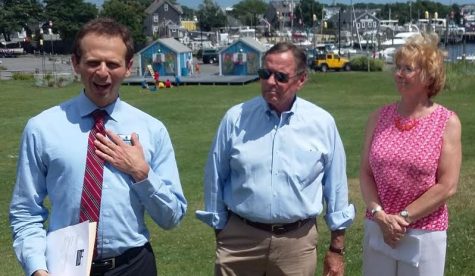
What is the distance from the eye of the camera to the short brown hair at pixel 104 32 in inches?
121

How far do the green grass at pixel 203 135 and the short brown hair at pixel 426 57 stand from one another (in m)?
0.64

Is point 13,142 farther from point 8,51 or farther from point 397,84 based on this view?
point 8,51

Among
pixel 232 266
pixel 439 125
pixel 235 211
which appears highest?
pixel 439 125

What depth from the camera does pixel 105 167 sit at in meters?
3.06

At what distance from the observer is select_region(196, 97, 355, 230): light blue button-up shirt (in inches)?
161

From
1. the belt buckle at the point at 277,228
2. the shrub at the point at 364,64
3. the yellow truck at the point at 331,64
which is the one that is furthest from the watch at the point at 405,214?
the yellow truck at the point at 331,64

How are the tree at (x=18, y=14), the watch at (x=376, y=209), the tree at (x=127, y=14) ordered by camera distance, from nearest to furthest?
the watch at (x=376, y=209) → the tree at (x=127, y=14) → the tree at (x=18, y=14)

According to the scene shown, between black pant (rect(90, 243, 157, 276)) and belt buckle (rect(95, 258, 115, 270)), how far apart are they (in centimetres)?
1

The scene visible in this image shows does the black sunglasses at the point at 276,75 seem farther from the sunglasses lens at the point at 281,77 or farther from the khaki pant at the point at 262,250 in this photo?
the khaki pant at the point at 262,250

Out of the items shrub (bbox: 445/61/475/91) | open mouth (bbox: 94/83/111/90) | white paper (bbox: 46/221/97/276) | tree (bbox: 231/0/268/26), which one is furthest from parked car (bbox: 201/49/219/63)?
tree (bbox: 231/0/268/26)

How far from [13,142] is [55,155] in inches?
670

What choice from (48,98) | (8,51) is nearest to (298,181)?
(48,98)

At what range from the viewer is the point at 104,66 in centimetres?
302

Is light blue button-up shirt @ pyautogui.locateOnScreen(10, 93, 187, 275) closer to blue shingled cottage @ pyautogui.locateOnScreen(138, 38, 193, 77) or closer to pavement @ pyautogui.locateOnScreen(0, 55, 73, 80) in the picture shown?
blue shingled cottage @ pyautogui.locateOnScreen(138, 38, 193, 77)
